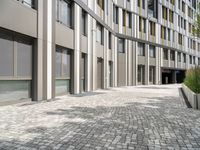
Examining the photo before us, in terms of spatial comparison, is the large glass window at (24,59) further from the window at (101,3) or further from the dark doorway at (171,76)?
the dark doorway at (171,76)

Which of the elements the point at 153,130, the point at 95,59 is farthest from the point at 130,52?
the point at 153,130

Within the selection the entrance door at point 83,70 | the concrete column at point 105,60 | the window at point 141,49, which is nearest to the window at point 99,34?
the concrete column at point 105,60

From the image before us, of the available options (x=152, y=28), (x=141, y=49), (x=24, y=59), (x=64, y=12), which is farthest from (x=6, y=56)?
(x=152, y=28)

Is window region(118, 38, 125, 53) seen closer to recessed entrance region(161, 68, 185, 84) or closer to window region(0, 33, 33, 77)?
recessed entrance region(161, 68, 185, 84)

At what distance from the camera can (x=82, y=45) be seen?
18031mm

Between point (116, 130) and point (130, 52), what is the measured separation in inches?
1003

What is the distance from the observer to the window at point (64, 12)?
47.7 ft

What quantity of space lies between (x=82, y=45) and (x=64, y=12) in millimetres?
3309

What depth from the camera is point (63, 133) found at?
5988 mm

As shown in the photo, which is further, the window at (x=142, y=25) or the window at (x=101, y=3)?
the window at (x=142, y=25)

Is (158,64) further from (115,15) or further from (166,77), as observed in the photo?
(115,15)

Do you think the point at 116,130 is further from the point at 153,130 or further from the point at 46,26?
the point at 46,26

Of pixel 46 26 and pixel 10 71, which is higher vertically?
pixel 46 26

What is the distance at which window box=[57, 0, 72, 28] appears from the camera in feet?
47.7
